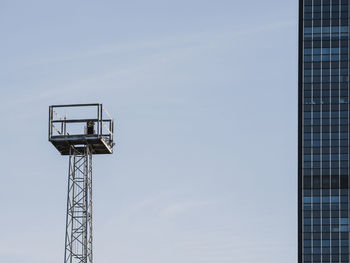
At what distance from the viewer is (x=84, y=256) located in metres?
117

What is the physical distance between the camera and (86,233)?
118688mm

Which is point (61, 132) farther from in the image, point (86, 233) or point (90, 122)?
point (86, 233)

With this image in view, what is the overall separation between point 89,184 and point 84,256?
7750 millimetres

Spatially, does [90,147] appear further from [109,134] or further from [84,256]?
[84,256]

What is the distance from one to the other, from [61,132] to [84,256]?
13.0m

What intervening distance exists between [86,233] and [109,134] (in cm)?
1047

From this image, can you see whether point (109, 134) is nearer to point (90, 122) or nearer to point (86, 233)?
point (90, 122)

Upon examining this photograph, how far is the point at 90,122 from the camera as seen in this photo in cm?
12069

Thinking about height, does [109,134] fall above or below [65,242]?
above

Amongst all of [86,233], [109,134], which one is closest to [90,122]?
[109,134]

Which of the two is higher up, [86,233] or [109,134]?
[109,134]

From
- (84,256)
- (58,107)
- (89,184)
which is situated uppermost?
(58,107)

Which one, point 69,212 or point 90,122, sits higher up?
point 90,122

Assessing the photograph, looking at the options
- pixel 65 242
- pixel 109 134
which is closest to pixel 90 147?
pixel 109 134
